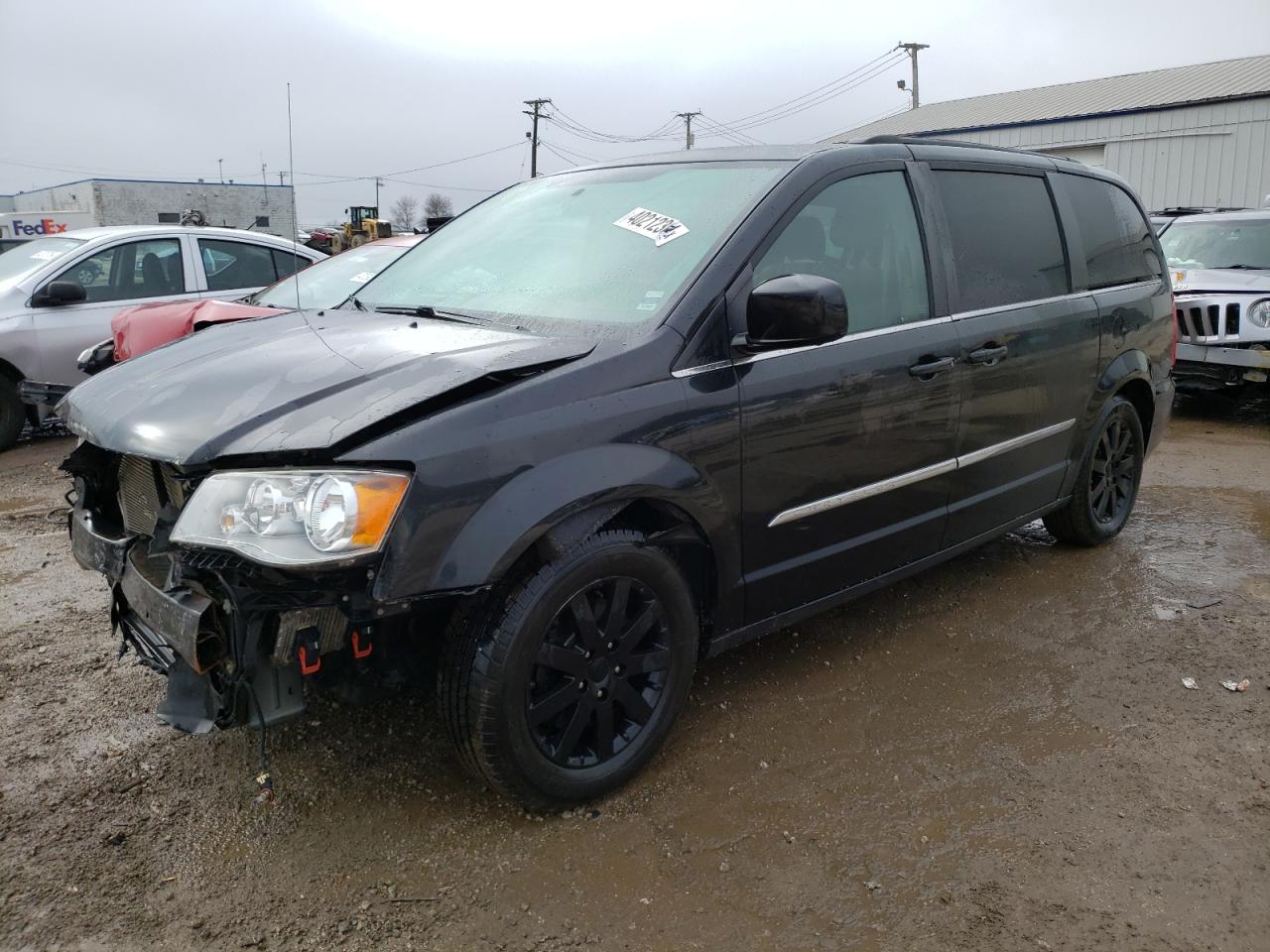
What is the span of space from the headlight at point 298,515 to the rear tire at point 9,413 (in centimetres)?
599

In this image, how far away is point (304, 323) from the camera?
3.22 metres

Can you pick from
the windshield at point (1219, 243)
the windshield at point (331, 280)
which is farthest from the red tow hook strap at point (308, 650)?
the windshield at point (1219, 243)

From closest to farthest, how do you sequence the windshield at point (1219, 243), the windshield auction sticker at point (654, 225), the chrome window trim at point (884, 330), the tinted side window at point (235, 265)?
the chrome window trim at point (884, 330)
the windshield auction sticker at point (654, 225)
the tinted side window at point (235, 265)
the windshield at point (1219, 243)

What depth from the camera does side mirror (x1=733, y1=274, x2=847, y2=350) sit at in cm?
263

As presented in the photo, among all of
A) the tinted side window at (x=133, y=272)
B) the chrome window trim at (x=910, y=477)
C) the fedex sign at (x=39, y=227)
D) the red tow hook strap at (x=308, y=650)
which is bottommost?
the red tow hook strap at (x=308, y=650)

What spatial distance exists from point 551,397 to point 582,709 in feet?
2.78

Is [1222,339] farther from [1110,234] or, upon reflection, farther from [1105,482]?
[1110,234]

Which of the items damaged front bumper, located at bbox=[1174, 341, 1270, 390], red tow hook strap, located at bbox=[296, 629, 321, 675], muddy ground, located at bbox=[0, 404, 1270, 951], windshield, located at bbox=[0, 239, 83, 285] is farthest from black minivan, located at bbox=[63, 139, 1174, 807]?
damaged front bumper, located at bbox=[1174, 341, 1270, 390]

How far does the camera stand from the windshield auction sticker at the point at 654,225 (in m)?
2.99

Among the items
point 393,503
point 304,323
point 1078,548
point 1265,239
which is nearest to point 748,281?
point 393,503

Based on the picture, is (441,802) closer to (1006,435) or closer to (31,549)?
(1006,435)

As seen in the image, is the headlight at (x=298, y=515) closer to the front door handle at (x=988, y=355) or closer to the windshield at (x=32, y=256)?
the front door handle at (x=988, y=355)

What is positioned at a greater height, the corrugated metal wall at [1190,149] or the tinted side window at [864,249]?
the corrugated metal wall at [1190,149]

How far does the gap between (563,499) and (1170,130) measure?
26801mm
